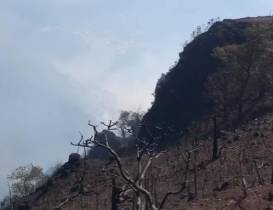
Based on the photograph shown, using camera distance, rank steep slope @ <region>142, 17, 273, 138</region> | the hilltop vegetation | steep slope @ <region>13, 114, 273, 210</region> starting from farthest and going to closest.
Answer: steep slope @ <region>142, 17, 273, 138</region> < the hilltop vegetation < steep slope @ <region>13, 114, 273, 210</region>

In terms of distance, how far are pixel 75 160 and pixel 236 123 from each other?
1780 centimetres

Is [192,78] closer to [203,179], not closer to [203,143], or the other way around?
[203,143]

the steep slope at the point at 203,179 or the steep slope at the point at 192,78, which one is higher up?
the steep slope at the point at 192,78

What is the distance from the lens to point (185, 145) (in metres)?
52.8

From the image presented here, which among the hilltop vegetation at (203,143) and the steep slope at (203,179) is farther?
the hilltop vegetation at (203,143)

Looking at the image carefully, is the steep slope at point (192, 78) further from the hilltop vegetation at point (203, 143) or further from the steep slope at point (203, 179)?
the steep slope at point (203, 179)

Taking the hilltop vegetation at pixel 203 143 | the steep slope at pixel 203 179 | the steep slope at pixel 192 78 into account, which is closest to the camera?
the steep slope at pixel 203 179

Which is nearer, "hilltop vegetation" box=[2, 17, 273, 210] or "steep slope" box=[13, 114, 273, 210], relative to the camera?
"steep slope" box=[13, 114, 273, 210]

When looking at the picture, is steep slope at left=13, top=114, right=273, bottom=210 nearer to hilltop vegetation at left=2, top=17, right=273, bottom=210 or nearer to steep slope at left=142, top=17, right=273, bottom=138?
hilltop vegetation at left=2, top=17, right=273, bottom=210

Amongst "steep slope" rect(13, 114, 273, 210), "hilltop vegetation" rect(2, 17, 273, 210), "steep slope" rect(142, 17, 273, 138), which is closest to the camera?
"steep slope" rect(13, 114, 273, 210)

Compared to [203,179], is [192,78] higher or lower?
higher

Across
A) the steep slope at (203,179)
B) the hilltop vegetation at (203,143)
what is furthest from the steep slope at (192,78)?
the steep slope at (203,179)

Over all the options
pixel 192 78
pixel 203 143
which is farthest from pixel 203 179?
pixel 192 78

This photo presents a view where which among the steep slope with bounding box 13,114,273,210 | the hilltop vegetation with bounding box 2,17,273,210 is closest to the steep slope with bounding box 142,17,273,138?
the hilltop vegetation with bounding box 2,17,273,210
